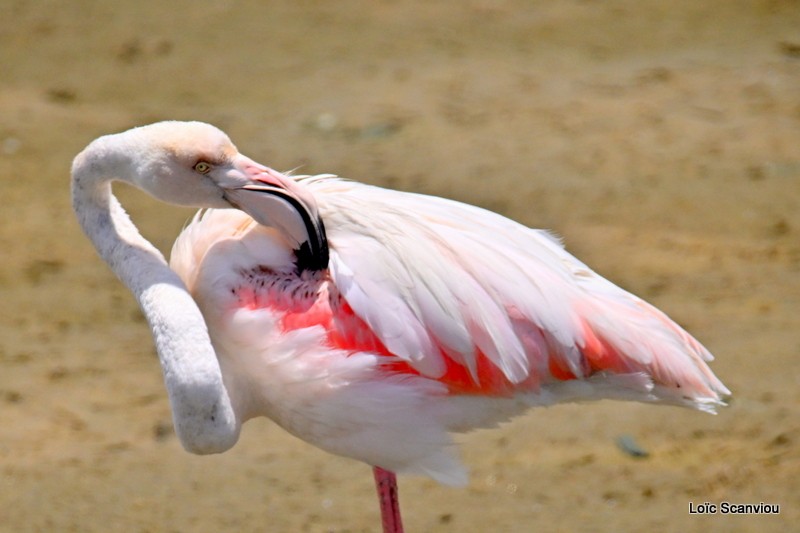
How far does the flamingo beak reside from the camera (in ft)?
12.8

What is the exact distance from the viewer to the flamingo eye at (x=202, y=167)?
3.96m

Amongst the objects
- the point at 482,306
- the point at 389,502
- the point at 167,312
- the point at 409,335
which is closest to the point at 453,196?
the point at 389,502

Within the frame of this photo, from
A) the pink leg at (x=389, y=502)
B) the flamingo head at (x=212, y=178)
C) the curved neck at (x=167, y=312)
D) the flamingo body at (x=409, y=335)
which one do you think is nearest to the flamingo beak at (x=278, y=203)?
the flamingo head at (x=212, y=178)

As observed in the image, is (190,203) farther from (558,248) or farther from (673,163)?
(673,163)

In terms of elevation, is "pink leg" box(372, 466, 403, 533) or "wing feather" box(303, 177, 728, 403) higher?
"wing feather" box(303, 177, 728, 403)

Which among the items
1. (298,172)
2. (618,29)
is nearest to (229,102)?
(298,172)

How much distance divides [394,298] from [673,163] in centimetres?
396

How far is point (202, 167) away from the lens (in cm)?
397

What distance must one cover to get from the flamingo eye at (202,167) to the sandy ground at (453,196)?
1.58 m

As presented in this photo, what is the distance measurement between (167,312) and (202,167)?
47 centimetres

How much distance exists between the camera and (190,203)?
404cm

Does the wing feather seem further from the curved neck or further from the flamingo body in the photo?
the curved neck

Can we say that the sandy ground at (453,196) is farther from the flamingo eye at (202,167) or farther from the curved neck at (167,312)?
the flamingo eye at (202,167)

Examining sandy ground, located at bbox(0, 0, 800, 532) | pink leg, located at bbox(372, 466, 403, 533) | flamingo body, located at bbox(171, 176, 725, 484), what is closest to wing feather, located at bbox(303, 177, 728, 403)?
flamingo body, located at bbox(171, 176, 725, 484)
